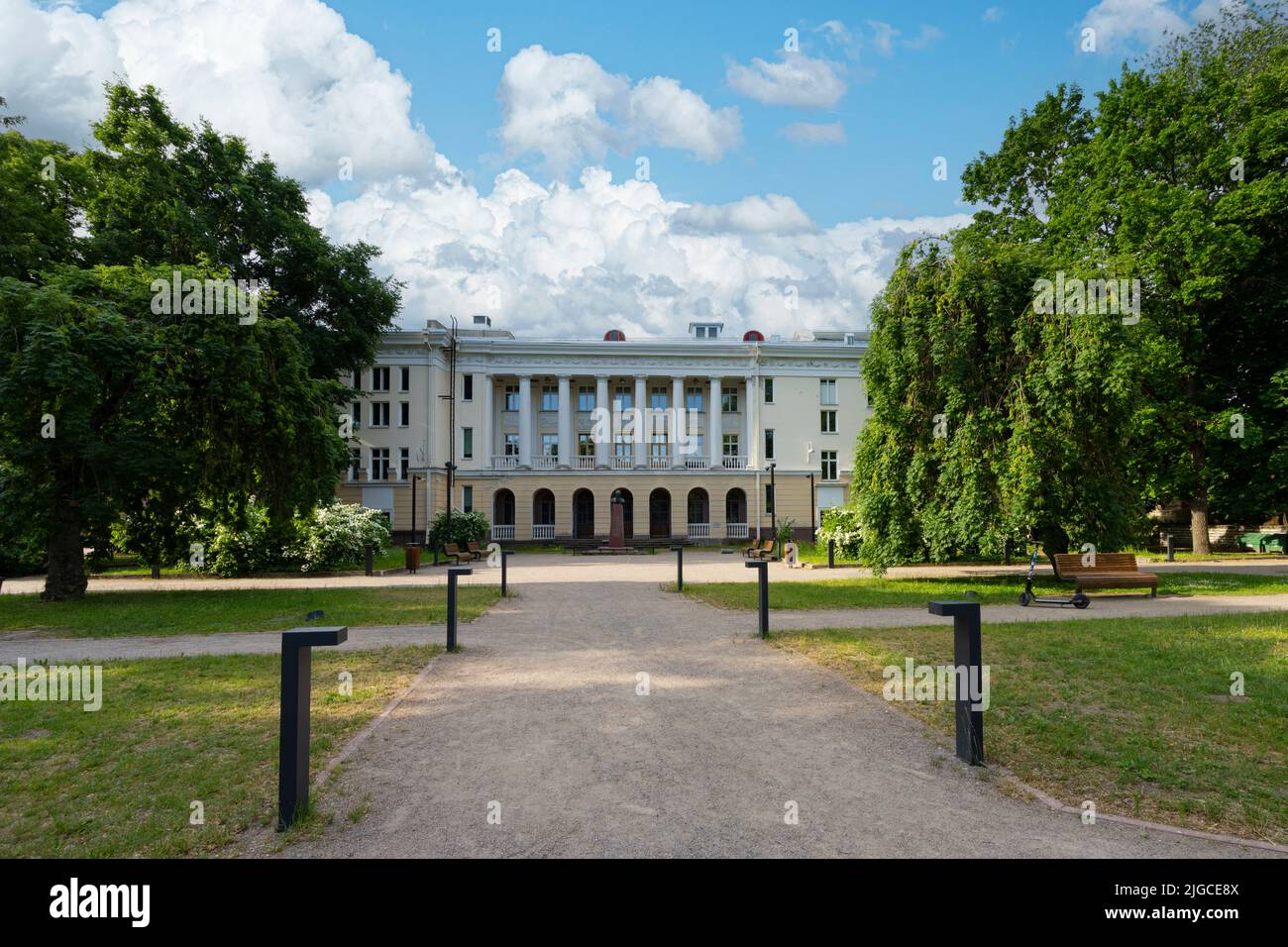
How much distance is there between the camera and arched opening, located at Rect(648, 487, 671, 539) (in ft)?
167

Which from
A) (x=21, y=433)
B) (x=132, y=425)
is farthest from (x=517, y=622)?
(x=21, y=433)

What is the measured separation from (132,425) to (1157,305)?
1308 inches

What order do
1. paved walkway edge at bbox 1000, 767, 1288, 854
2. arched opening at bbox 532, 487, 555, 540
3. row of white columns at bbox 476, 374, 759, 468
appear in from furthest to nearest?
row of white columns at bbox 476, 374, 759, 468, arched opening at bbox 532, 487, 555, 540, paved walkway edge at bbox 1000, 767, 1288, 854

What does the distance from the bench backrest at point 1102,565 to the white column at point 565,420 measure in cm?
3735

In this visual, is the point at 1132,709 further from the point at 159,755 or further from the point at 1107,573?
the point at 1107,573

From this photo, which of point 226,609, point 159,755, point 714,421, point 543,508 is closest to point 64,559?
point 226,609

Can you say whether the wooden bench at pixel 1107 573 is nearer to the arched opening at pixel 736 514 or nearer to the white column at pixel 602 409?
the arched opening at pixel 736 514

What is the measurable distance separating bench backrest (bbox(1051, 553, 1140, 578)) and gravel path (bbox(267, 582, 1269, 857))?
10.7m

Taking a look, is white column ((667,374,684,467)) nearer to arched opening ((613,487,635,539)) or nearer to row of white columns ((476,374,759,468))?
row of white columns ((476,374,759,468))

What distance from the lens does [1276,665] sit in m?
8.23

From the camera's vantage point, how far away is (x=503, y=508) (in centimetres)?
5019

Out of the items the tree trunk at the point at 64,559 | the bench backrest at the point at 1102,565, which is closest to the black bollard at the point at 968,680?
the bench backrest at the point at 1102,565

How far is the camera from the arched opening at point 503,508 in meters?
49.8

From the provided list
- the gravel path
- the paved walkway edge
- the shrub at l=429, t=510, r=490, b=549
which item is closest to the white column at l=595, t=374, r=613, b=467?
the shrub at l=429, t=510, r=490, b=549
